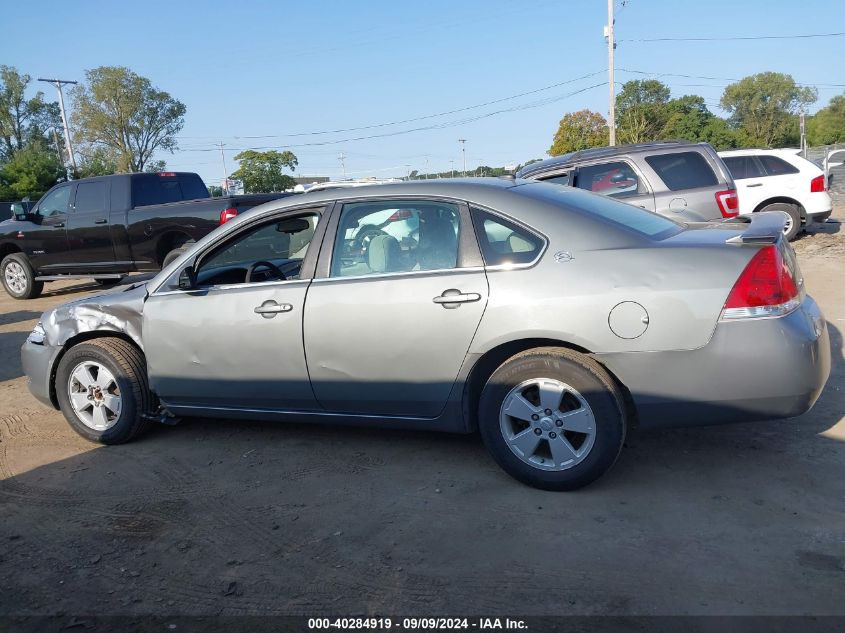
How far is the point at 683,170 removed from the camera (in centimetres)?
827

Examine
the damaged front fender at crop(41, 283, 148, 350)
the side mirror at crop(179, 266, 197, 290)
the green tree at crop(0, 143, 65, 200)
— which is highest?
the green tree at crop(0, 143, 65, 200)

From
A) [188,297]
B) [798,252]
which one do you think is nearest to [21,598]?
[188,297]

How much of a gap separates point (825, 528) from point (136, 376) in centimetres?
397

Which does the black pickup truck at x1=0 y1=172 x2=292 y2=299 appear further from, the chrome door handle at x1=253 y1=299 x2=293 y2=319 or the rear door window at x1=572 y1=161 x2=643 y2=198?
the chrome door handle at x1=253 y1=299 x2=293 y2=319

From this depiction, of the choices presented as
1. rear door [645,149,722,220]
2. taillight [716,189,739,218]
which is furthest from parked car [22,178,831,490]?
taillight [716,189,739,218]

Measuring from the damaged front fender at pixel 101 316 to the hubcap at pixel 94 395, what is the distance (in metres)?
0.25

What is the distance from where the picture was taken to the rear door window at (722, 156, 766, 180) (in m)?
12.2

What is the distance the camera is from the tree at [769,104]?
7681cm

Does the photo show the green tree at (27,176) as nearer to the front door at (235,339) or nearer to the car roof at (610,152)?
the car roof at (610,152)

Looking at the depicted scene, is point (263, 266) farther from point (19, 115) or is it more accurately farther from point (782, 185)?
point (19, 115)

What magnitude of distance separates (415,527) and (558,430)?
0.86m

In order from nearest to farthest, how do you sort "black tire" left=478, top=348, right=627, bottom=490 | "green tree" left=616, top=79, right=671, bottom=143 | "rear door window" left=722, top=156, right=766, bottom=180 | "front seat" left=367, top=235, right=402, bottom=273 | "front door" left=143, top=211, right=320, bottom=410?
"black tire" left=478, top=348, right=627, bottom=490 → "front seat" left=367, top=235, right=402, bottom=273 → "front door" left=143, top=211, right=320, bottom=410 → "rear door window" left=722, top=156, right=766, bottom=180 → "green tree" left=616, top=79, right=671, bottom=143

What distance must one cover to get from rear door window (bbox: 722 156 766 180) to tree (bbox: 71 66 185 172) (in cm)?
6466

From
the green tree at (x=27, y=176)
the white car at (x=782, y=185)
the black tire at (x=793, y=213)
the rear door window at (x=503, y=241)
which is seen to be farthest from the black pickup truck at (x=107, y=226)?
the green tree at (x=27, y=176)
